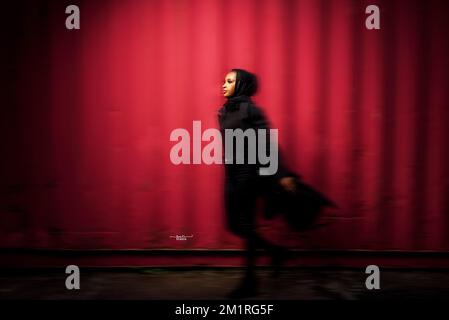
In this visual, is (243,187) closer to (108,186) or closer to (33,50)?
(108,186)

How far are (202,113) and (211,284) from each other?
1.62 m

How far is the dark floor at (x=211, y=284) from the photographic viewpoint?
395 cm

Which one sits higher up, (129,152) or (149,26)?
(149,26)

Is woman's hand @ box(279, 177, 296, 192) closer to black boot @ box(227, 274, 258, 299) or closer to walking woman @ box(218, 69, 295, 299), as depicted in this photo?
walking woman @ box(218, 69, 295, 299)

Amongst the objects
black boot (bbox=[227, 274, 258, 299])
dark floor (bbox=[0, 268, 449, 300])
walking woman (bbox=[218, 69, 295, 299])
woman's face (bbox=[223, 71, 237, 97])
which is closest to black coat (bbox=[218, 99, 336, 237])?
walking woman (bbox=[218, 69, 295, 299])

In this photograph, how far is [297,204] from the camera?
400 centimetres

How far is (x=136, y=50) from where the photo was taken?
14.6 ft

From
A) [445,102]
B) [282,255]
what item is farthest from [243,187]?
[445,102]

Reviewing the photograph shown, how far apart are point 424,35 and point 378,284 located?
2395 mm

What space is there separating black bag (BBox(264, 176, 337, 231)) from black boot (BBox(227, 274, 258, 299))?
1.86 feet

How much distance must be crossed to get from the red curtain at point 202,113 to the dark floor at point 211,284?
29cm

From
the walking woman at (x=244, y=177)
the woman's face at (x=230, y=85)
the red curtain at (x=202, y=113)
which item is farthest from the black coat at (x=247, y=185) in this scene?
the red curtain at (x=202, y=113)

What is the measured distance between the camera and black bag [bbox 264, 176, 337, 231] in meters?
3.95
